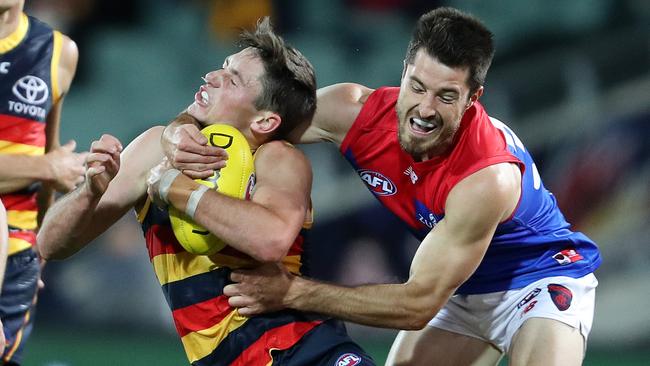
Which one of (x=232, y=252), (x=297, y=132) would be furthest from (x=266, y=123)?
(x=232, y=252)

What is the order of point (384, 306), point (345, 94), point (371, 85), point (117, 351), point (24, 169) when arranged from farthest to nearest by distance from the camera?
point (371, 85) → point (117, 351) → point (24, 169) → point (345, 94) → point (384, 306)

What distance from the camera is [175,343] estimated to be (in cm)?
830

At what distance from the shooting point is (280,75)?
399 centimetres

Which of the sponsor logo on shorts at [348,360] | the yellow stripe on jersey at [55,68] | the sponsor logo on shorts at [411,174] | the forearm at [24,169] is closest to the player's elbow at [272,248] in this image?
the sponsor logo on shorts at [348,360]

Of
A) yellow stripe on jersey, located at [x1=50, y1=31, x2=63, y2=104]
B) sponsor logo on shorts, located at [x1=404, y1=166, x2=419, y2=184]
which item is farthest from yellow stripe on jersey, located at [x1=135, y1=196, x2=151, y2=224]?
yellow stripe on jersey, located at [x1=50, y1=31, x2=63, y2=104]

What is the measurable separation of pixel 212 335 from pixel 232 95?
2.85ft

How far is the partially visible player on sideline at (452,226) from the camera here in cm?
407

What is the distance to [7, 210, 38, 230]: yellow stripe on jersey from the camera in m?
5.50

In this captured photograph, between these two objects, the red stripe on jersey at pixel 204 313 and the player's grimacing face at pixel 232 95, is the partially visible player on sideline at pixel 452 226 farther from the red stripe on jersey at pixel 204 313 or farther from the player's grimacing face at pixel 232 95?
the player's grimacing face at pixel 232 95

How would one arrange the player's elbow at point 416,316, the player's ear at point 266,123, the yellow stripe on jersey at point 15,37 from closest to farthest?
the player's ear at point 266,123 < the player's elbow at point 416,316 < the yellow stripe on jersey at point 15,37

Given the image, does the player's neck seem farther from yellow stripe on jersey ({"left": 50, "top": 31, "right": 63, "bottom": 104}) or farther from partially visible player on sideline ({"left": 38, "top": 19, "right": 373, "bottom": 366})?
partially visible player on sideline ({"left": 38, "top": 19, "right": 373, "bottom": 366})

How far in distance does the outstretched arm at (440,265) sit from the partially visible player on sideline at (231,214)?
5.1 inches

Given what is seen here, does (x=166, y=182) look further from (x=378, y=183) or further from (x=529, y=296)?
(x=529, y=296)

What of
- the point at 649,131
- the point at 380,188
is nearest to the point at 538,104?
the point at 649,131
